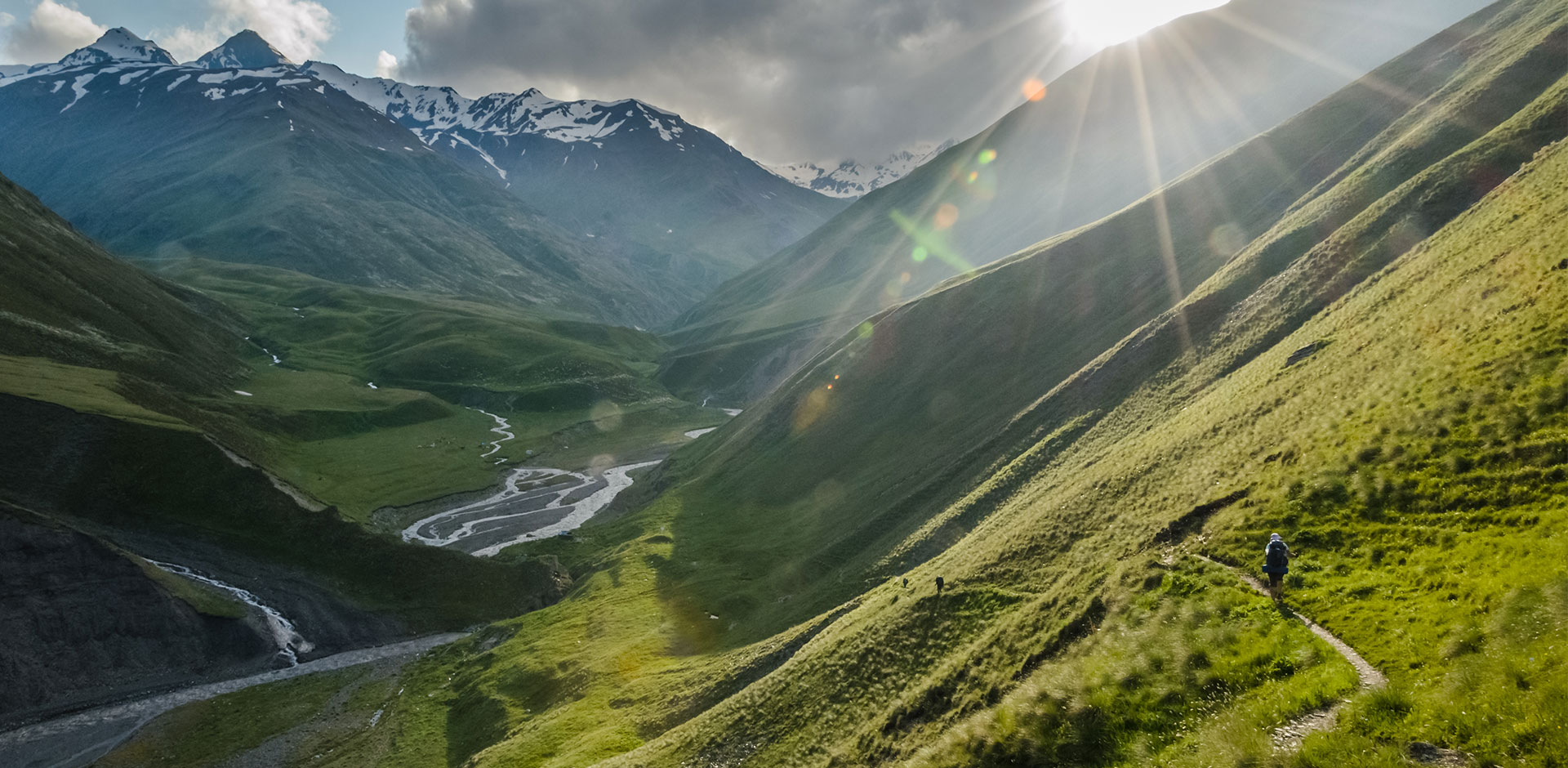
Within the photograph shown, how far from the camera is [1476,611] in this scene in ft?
62.2

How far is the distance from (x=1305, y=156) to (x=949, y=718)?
116 m

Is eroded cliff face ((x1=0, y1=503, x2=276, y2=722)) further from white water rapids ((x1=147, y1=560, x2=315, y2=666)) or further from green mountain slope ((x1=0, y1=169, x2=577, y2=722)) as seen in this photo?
white water rapids ((x1=147, y1=560, x2=315, y2=666))

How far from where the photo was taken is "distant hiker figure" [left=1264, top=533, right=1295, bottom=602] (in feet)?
79.7

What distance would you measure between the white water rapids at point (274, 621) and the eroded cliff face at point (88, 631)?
3.96 feet

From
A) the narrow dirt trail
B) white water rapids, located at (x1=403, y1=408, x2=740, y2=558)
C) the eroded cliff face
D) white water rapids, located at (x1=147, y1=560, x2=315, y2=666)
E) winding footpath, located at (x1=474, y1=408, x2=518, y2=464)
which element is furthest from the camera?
winding footpath, located at (x1=474, y1=408, x2=518, y2=464)

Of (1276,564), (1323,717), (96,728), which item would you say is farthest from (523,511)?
(1323,717)

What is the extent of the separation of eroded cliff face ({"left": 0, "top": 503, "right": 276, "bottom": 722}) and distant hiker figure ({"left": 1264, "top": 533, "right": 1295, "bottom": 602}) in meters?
88.0

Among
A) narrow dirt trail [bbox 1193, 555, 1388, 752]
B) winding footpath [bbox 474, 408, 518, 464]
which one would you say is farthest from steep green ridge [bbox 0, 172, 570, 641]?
narrow dirt trail [bbox 1193, 555, 1388, 752]

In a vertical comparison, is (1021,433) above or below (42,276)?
below

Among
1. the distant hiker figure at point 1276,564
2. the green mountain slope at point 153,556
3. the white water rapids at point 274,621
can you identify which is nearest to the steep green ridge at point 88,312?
the green mountain slope at point 153,556

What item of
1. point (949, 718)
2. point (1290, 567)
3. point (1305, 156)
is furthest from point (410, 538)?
point (1305, 156)

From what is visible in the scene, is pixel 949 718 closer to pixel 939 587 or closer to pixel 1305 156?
pixel 939 587

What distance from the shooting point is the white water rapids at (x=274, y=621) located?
242 ft

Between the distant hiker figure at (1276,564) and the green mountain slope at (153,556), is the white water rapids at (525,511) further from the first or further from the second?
the distant hiker figure at (1276,564)
